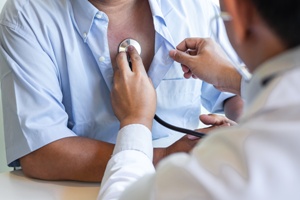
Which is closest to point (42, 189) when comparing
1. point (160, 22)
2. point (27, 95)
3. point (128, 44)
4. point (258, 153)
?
point (27, 95)

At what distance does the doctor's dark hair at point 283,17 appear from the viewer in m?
0.40

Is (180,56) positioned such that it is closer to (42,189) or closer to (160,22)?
(160,22)

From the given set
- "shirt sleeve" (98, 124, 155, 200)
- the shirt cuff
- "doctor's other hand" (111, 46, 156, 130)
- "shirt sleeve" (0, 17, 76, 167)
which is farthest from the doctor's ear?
"shirt sleeve" (0, 17, 76, 167)

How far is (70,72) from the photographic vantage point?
42.1 inches

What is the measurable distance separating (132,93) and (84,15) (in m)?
0.25

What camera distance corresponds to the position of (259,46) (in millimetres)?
448

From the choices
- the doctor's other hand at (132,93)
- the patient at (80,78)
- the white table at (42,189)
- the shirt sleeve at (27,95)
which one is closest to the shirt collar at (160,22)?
the patient at (80,78)

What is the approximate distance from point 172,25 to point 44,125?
1.48 feet

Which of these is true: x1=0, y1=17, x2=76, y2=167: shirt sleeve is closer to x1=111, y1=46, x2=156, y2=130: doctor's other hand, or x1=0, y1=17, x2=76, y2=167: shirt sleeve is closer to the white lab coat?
x1=111, y1=46, x2=156, y2=130: doctor's other hand

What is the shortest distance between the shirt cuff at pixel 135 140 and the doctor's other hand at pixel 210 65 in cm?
24

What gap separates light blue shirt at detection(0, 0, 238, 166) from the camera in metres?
1.00

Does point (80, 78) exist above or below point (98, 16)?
below

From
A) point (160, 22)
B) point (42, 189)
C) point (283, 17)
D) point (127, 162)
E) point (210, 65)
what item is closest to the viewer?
point (283, 17)

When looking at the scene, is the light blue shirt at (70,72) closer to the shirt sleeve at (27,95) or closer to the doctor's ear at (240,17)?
the shirt sleeve at (27,95)
